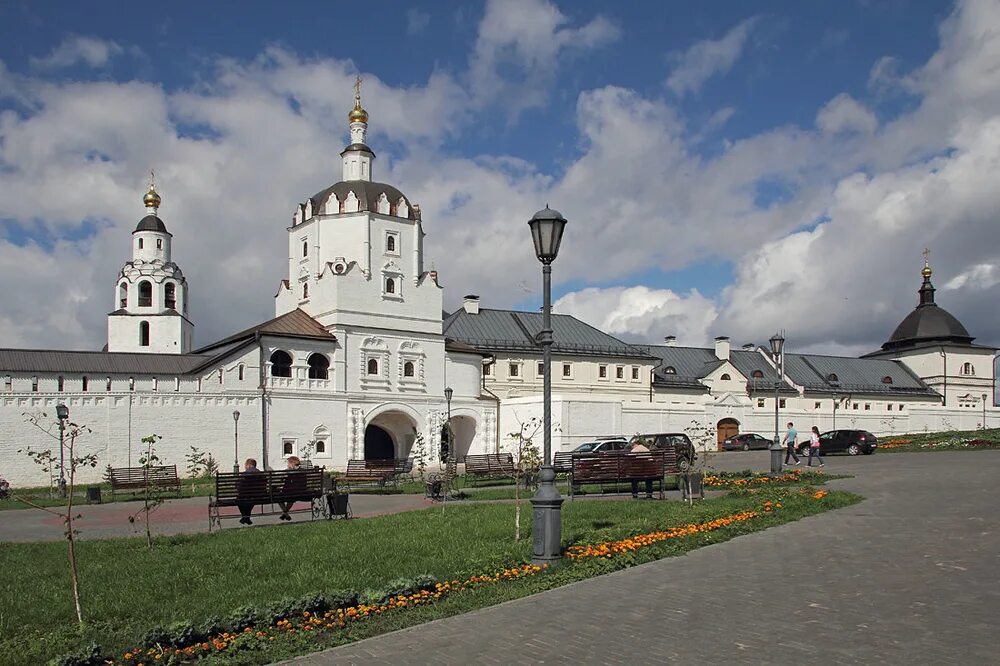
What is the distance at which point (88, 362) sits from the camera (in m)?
35.7

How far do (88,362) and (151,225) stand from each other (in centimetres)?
1998

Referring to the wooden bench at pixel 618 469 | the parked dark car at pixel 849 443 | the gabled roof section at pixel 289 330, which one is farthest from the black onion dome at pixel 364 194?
the wooden bench at pixel 618 469

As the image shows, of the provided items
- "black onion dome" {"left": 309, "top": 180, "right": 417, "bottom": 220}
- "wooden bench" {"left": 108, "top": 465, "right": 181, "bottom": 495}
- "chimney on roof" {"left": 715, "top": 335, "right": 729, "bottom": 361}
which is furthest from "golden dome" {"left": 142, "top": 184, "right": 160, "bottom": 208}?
"chimney on roof" {"left": 715, "top": 335, "right": 729, "bottom": 361}

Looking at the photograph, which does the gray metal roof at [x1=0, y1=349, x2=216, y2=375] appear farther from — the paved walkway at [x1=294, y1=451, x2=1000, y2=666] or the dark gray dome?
the paved walkway at [x1=294, y1=451, x2=1000, y2=666]

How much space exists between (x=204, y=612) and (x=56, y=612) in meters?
1.45

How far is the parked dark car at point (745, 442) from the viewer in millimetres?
49656

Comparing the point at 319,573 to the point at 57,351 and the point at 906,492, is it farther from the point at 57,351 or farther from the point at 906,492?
the point at 57,351

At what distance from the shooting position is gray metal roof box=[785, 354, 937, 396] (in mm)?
67250

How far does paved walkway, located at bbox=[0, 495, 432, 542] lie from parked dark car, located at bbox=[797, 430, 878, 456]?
21.4 metres

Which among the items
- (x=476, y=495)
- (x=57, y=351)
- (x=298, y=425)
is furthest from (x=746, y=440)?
(x=57, y=351)

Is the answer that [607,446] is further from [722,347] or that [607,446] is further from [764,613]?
[722,347]

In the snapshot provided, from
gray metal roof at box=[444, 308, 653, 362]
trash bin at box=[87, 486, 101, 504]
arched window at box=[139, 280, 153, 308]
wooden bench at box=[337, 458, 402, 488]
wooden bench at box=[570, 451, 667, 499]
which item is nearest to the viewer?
wooden bench at box=[570, 451, 667, 499]

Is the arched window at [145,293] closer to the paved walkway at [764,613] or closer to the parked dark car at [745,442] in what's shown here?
the parked dark car at [745,442]

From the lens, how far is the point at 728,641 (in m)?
6.85
